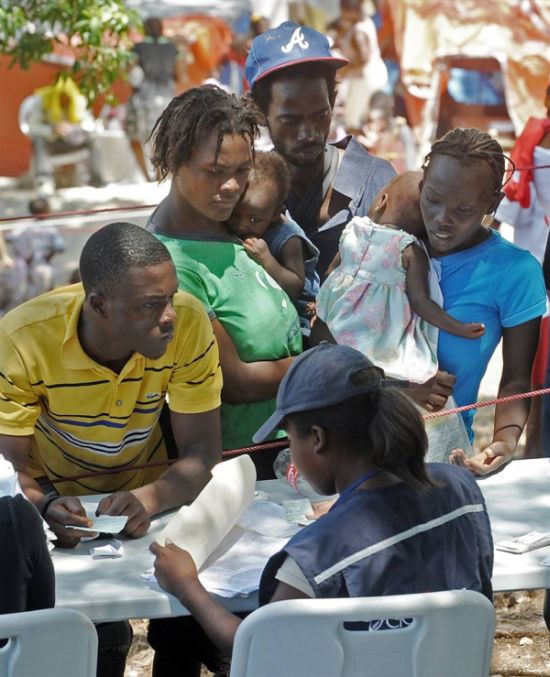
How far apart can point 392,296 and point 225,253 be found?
50 centimetres

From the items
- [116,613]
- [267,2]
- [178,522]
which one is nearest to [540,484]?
[178,522]

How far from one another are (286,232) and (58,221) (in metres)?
7.07

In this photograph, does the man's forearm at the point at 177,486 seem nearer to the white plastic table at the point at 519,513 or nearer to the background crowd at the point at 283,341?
the background crowd at the point at 283,341

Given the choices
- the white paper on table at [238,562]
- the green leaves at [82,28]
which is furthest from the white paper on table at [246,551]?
the green leaves at [82,28]

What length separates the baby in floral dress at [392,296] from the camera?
344 cm

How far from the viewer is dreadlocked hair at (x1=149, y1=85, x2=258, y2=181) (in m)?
3.42

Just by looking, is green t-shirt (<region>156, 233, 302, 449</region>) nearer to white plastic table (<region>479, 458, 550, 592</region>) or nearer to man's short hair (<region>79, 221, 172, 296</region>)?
man's short hair (<region>79, 221, 172, 296</region>)

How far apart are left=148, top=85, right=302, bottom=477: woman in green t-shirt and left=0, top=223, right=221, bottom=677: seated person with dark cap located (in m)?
0.15

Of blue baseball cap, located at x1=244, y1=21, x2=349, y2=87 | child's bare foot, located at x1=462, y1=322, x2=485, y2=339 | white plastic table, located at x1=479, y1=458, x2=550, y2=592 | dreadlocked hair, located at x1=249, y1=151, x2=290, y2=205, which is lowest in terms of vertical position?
white plastic table, located at x1=479, y1=458, x2=550, y2=592

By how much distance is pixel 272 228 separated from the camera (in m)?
3.75

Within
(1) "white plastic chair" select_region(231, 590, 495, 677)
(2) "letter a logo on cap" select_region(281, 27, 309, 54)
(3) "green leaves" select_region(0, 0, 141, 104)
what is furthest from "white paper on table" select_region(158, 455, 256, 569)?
(3) "green leaves" select_region(0, 0, 141, 104)

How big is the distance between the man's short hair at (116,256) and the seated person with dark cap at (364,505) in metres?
0.64

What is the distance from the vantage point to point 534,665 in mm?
4109

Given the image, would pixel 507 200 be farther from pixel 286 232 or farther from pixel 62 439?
pixel 62 439
